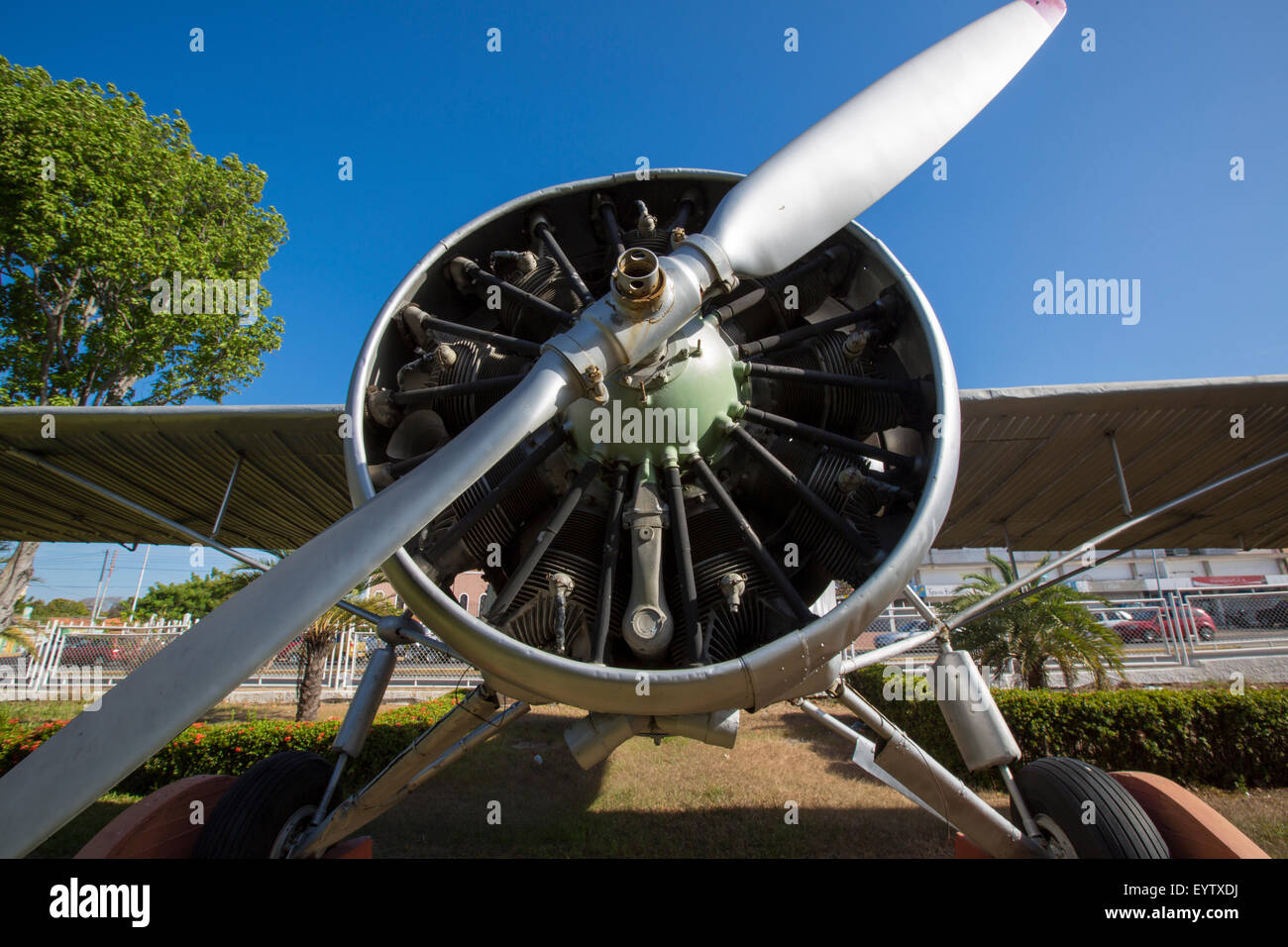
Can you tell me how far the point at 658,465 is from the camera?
3.88 m

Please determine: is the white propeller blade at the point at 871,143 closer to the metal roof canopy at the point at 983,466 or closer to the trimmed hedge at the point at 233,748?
the metal roof canopy at the point at 983,466

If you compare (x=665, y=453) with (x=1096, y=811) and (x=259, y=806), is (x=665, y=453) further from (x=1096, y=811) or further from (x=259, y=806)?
(x=259, y=806)

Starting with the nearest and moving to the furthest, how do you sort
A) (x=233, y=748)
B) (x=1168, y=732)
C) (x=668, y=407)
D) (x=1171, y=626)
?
(x=668, y=407)
(x=1168, y=732)
(x=233, y=748)
(x=1171, y=626)

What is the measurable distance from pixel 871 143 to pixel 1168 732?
35.3ft

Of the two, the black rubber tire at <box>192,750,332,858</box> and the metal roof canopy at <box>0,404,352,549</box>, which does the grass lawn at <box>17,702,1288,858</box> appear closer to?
the black rubber tire at <box>192,750,332,858</box>

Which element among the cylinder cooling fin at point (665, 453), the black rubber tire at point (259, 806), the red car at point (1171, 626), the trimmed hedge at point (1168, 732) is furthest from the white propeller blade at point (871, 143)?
the red car at point (1171, 626)

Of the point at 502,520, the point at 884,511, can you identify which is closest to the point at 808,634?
the point at 884,511

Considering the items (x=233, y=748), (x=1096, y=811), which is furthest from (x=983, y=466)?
(x=233, y=748)

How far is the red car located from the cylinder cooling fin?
18377mm

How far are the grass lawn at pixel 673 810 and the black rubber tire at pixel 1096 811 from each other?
262cm

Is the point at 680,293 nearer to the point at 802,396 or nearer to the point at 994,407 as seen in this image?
the point at 802,396

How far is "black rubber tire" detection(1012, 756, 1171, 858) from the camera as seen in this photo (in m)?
4.36

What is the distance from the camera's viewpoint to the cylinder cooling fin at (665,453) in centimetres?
328

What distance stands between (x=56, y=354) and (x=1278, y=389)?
21576 millimetres
